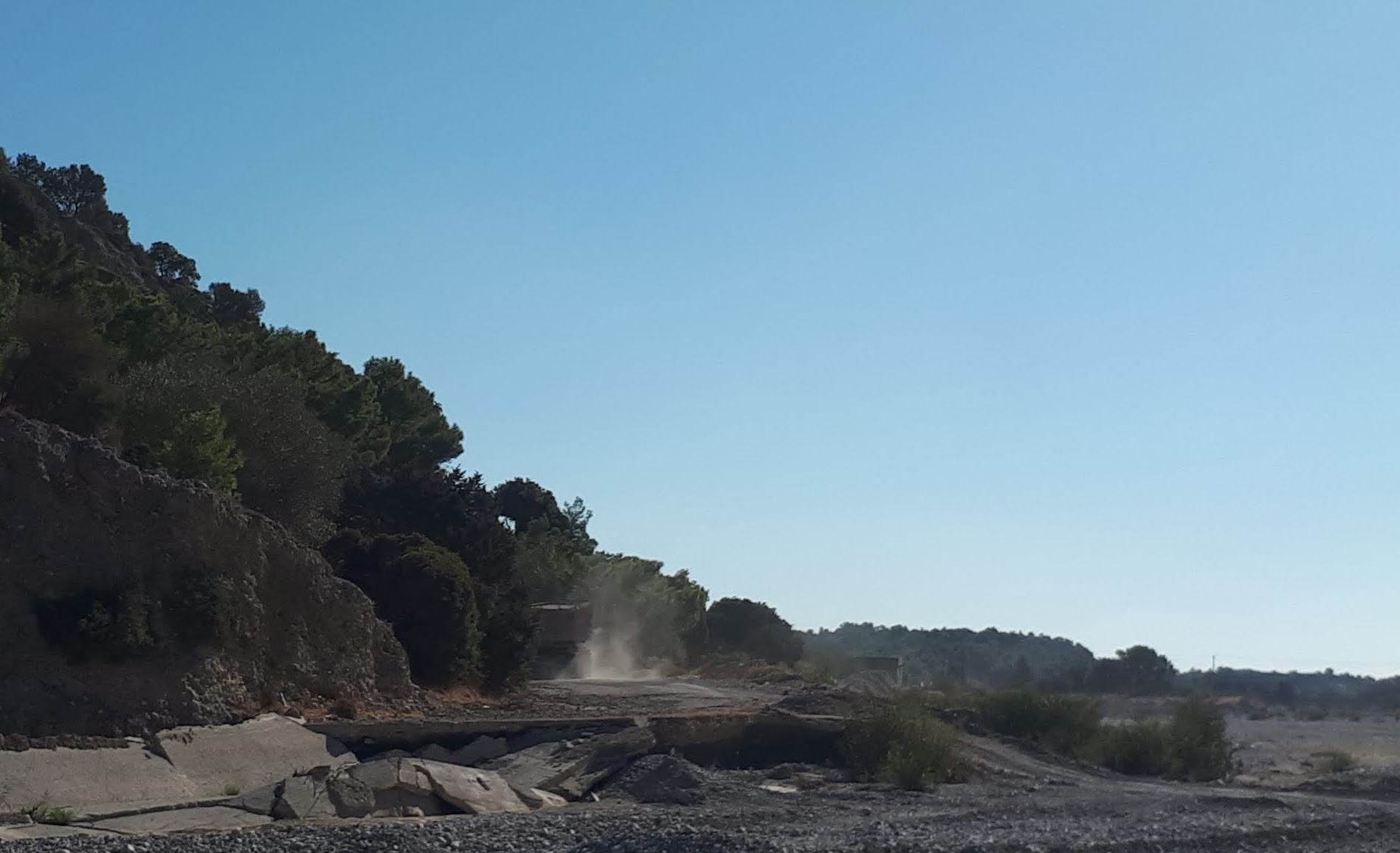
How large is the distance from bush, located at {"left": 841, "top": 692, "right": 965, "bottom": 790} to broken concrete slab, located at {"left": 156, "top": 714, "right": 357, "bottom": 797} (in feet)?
39.3

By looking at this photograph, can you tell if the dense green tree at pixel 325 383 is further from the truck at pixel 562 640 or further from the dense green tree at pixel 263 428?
the truck at pixel 562 640

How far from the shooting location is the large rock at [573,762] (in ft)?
85.6

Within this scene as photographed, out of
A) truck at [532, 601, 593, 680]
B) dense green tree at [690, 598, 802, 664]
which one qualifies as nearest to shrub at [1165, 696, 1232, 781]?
truck at [532, 601, 593, 680]

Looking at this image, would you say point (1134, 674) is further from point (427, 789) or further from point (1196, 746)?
point (427, 789)

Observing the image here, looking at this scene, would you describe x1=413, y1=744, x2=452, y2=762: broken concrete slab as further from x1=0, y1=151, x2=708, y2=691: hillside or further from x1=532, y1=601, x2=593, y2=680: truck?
x1=532, y1=601, x2=593, y2=680: truck

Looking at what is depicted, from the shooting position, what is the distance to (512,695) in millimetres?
38406

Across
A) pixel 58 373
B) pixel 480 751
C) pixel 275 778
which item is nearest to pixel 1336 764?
pixel 480 751

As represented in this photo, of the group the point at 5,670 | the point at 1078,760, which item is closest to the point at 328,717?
the point at 5,670

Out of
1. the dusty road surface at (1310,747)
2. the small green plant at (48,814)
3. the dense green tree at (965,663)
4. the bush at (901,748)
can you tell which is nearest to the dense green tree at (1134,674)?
the dense green tree at (965,663)

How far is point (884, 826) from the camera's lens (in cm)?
2286

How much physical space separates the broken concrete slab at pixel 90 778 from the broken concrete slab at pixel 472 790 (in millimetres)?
3867

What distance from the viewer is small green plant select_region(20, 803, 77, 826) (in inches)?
732

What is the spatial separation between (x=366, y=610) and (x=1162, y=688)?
87244mm

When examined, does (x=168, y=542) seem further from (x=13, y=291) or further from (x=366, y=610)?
(x=13, y=291)
